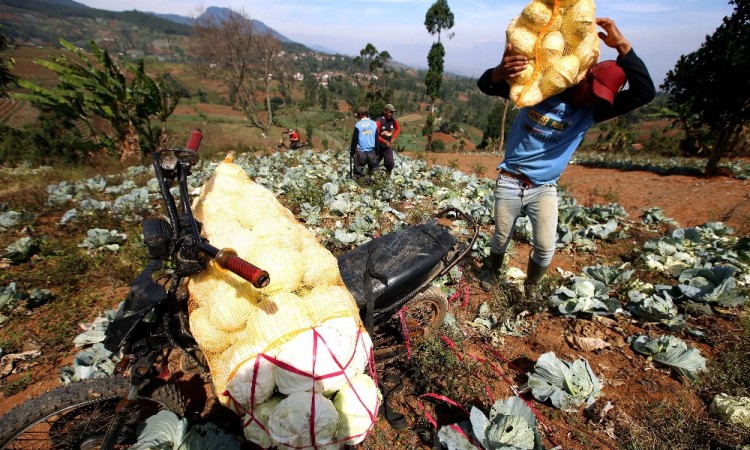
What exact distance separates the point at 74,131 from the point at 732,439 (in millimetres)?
25856

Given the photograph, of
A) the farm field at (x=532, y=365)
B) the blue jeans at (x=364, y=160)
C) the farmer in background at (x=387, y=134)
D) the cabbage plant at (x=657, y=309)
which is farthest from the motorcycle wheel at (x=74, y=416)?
the farmer in background at (x=387, y=134)

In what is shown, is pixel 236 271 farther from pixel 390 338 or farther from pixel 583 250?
pixel 583 250

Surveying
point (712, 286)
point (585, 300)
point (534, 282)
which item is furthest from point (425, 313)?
point (712, 286)

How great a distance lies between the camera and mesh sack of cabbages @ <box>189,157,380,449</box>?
151cm

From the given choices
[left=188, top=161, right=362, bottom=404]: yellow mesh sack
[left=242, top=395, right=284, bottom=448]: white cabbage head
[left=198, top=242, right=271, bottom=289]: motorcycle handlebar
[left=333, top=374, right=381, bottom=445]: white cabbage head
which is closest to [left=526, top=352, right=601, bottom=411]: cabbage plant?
[left=333, top=374, right=381, bottom=445]: white cabbage head

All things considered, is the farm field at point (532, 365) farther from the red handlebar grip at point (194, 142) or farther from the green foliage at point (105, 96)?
the green foliage at point (105, 96)

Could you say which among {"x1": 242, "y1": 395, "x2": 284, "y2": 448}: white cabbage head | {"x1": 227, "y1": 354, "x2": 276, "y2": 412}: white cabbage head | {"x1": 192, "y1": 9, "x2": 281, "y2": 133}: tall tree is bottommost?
{"x1": 242, "y1": 395, "x2": 284, "y2": 448}: white cabbage head

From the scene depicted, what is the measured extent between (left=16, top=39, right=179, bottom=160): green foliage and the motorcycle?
→ 12.8 metres

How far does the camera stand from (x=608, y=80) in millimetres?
2465

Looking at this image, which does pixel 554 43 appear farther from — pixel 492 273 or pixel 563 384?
pixel 563 384

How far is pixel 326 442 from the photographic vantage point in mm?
1556

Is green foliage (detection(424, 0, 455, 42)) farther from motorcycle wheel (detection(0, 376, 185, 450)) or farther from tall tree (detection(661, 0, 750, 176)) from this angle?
motorcycle wheel (detection(0, 376, 185, 450))

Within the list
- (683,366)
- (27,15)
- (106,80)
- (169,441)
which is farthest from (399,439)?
(27,15)

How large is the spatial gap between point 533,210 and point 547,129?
0.81 meters
